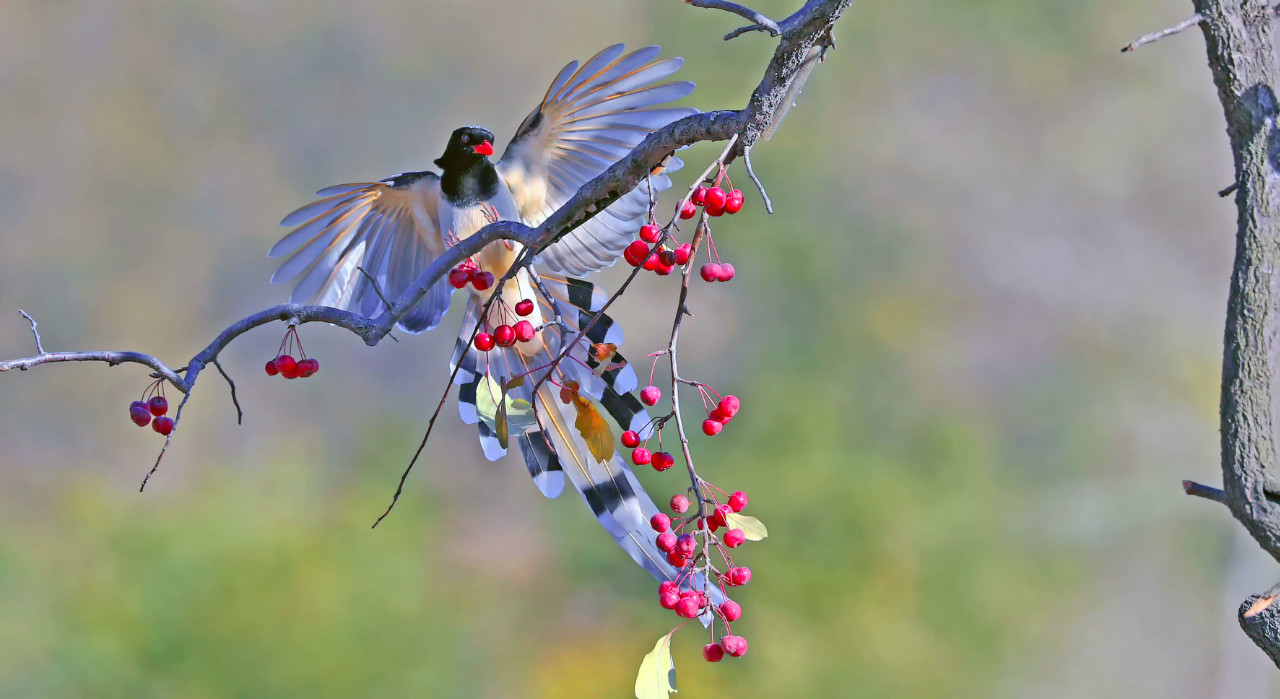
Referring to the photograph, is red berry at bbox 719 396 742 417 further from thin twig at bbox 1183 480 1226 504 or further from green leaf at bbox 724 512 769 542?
thin twig at bbox 1183 480 1226 504

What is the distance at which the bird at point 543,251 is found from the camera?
1.11m

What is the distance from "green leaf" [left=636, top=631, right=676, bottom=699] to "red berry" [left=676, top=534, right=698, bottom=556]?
6 cm

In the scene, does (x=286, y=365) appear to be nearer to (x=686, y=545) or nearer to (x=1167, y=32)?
(x=686, y=545)

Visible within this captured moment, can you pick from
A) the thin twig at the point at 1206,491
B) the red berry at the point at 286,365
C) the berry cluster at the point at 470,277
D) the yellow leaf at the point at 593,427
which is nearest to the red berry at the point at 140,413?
the red berry at the point at 286,365

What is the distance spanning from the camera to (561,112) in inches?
47.8

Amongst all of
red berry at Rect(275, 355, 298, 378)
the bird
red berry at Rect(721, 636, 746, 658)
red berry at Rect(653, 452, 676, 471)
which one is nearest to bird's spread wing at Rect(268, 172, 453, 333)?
the bird

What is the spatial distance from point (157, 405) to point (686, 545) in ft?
1.60

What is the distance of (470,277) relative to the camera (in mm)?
852

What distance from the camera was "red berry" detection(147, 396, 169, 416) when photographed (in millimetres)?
887

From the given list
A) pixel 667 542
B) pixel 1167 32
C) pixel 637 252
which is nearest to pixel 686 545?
pixel 667 542

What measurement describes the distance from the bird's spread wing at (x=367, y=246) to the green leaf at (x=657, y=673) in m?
0.67

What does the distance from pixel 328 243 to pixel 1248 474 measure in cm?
104

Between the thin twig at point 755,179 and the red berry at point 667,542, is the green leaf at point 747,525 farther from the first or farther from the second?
the thin twig at point 755,179

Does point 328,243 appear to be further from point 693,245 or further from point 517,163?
point 693,245
